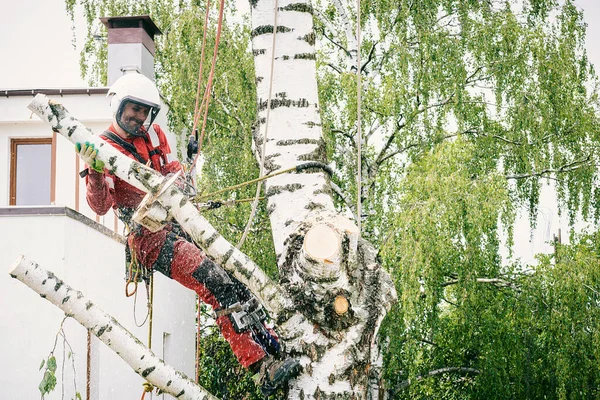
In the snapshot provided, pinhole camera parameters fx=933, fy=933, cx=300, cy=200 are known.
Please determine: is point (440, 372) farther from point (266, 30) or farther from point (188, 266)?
point (266, 30)

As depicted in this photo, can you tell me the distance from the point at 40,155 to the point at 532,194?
6506mm

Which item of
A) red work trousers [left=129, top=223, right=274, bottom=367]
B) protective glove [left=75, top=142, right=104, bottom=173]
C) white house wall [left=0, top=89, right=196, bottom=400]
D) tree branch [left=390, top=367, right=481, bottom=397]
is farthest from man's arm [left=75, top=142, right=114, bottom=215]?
tree branch [left=390, top=367, right=481, bottom=397]

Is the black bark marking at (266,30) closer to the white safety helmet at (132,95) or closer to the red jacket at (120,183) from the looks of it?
the white safety helmet at (132,95)

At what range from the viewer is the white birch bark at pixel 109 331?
3.99 metres

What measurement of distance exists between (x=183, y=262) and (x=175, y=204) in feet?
4.21

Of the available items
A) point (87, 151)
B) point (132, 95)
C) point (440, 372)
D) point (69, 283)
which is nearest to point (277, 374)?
point (87, 151)

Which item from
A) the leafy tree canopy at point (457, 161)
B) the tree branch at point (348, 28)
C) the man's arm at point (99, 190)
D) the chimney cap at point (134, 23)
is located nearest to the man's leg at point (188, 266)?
the man's arm at point (99, 190)

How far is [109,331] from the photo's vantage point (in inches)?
157

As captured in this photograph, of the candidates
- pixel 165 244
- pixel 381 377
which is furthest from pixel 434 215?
pixel 165 244

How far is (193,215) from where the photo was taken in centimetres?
402

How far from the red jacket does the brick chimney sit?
22.7 ft

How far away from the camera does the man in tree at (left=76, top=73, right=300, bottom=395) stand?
16.3ft

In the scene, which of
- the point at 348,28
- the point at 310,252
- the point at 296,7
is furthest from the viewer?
the point at 348,28

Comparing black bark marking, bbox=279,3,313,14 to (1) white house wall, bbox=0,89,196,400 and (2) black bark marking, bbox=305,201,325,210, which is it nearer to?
(2) black bark marking, bbox=305,201,325,210
